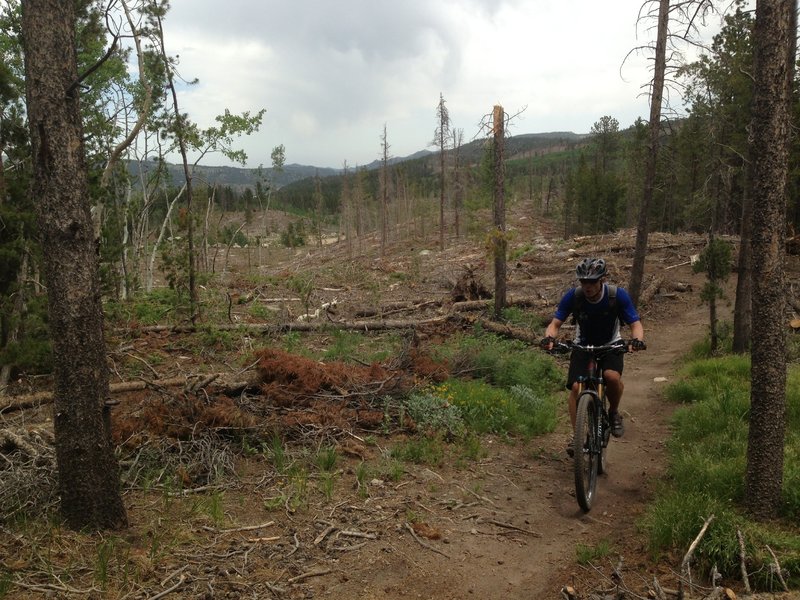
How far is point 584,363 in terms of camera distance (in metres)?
5.59

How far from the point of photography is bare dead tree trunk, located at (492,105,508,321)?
15.2 meters

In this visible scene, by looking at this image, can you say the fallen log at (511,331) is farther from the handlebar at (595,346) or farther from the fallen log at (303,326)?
the handlebar at (595,346)

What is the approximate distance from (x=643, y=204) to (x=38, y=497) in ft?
45.1

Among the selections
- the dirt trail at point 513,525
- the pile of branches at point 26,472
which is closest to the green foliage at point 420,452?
the dirt trail at point 513,525

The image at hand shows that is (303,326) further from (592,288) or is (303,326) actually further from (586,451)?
(586,451)

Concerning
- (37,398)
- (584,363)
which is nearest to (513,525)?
(584,363)

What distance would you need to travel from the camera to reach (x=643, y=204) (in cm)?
1386

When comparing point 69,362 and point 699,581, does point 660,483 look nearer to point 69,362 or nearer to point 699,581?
point 699,581

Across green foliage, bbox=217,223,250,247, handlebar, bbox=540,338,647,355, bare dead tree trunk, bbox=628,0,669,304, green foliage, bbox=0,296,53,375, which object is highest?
bare dead tree trunk, bbox=628,0,669,304

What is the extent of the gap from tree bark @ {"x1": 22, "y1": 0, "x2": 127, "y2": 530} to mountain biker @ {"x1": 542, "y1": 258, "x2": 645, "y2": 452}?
13.2 feet

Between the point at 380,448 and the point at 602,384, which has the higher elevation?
the point at 602,384

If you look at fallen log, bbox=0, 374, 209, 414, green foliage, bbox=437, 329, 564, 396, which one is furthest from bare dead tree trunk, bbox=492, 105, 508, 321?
fallen log, bbox=0, 374, 209, 414

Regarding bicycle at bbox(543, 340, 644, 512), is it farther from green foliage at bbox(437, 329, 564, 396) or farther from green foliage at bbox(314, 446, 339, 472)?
green foliage at bbox(437, 329, 564, 396)

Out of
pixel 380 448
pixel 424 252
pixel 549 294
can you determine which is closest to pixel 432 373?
pixel 380 448
